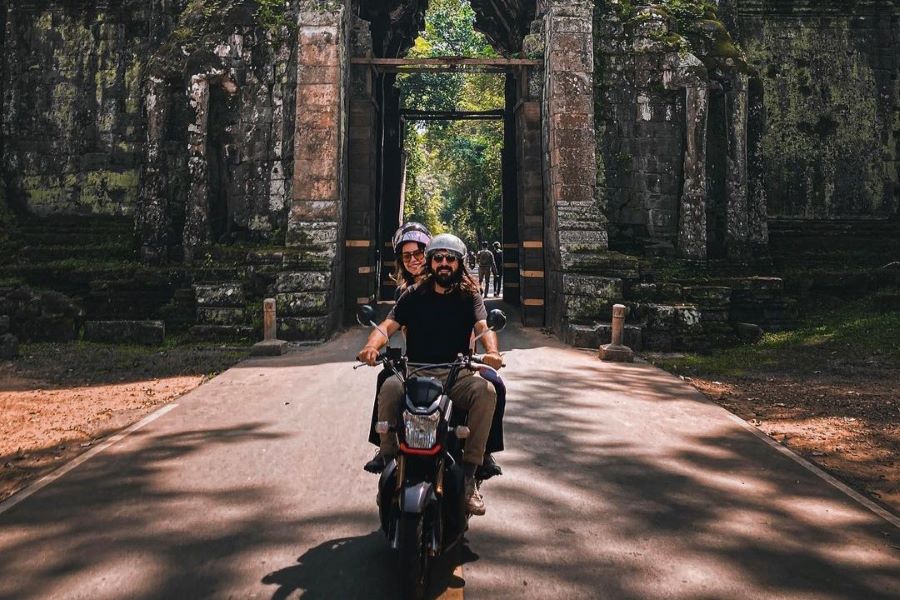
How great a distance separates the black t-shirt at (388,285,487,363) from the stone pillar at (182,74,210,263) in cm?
854

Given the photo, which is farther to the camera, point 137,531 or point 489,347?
point 137,531

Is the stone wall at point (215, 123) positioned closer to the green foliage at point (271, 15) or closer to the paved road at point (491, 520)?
the green foliage at point (271, 15)

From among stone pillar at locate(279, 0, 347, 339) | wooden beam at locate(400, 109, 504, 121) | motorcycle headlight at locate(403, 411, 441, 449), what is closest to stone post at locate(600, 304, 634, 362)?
stone pillar at locate(279, 0, 347, 339)

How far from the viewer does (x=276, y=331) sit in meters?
9.55

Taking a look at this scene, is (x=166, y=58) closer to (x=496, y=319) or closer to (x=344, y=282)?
(x=344, y=282)

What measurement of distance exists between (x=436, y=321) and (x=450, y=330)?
8 centimetres

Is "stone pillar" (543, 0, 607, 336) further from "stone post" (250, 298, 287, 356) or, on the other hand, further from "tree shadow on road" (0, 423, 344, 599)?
"tree shadow on road" (0, 423, 344, 599)

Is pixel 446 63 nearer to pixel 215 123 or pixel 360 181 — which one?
pixel 360 181

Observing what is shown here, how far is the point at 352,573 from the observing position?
284 cm

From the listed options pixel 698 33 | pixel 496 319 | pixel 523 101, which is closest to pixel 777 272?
pixel 698 33

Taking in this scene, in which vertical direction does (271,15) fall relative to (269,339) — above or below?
above

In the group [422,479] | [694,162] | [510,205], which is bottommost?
[422,479]

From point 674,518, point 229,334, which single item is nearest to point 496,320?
point 674,518

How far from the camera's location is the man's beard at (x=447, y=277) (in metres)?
3.26
